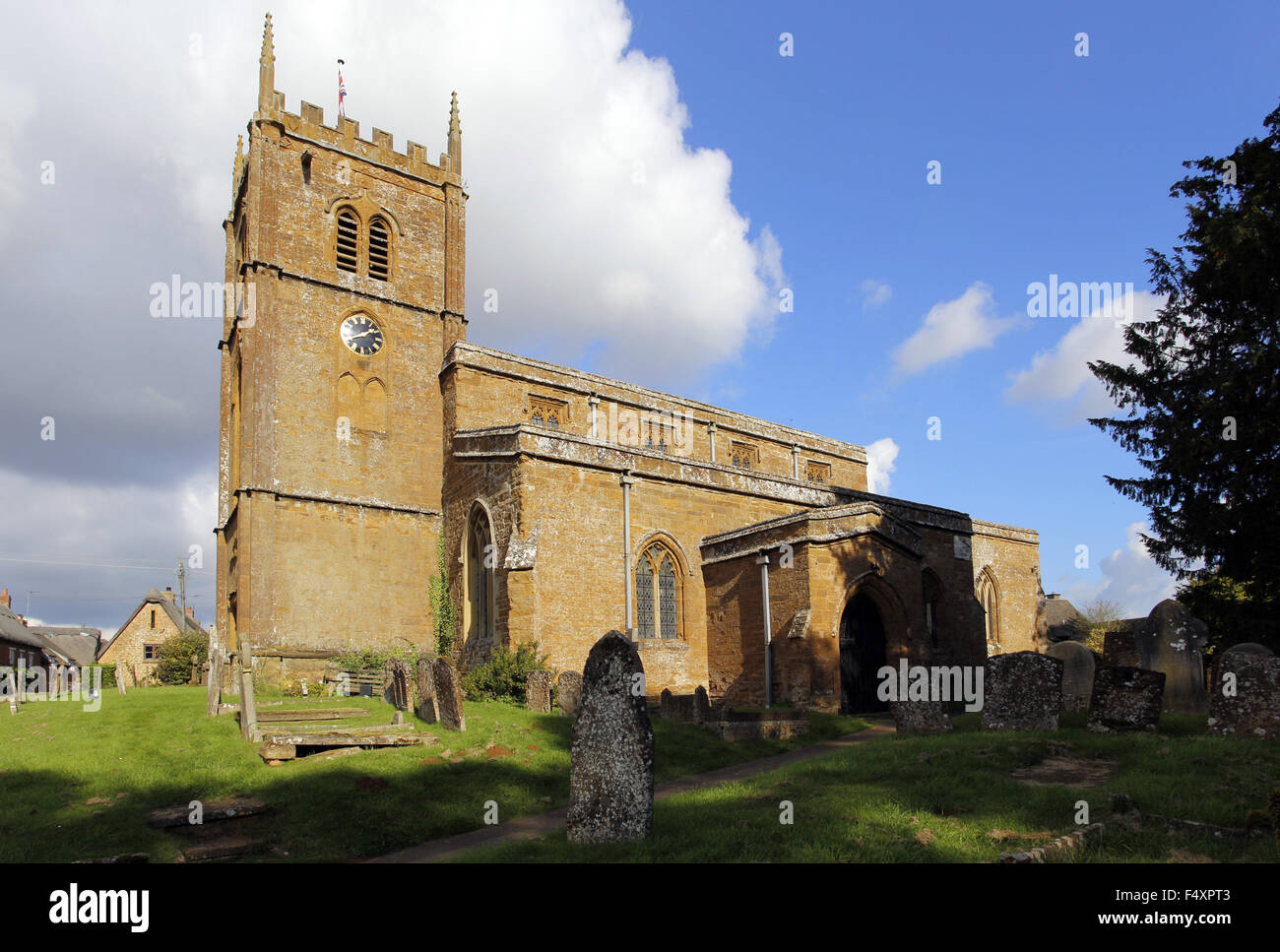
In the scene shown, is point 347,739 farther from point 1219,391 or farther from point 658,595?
point 1219,391

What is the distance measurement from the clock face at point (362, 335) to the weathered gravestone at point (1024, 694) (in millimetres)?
21400

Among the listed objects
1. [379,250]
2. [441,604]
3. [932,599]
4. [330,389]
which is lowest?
[932,599]

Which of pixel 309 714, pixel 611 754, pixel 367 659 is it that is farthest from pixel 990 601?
pixel 611 754

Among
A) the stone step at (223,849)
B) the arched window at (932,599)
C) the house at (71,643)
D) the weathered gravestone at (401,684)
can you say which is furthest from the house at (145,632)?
the stone step at (223,849)

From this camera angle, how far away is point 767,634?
22.0m

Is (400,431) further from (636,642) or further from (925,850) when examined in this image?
(925,850)

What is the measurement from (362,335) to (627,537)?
11.6 meters

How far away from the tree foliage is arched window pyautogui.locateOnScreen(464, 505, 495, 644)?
16.4 m

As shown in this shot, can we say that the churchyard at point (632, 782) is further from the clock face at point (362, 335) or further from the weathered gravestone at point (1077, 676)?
the clock face at point (362, 335)

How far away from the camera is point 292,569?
80.5 ft

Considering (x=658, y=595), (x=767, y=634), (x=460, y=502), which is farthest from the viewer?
(x=460, y=502)

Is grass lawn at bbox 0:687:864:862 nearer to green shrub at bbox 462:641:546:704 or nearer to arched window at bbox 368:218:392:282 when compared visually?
green shrub at bbox 462:641:546:704

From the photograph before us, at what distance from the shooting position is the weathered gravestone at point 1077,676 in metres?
16.0
